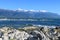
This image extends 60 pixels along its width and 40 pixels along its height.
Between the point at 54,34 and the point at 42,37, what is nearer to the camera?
the point at 42,37

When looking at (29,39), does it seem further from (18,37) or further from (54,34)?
(54,34)

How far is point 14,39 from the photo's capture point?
84.6ft

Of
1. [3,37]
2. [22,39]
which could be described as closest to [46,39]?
[22,39]

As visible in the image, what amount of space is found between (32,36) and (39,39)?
0.77 meters

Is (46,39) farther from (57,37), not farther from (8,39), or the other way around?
(8,39)

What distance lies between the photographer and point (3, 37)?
2548 centimetres

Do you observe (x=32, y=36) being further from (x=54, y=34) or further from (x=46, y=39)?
(x=54, y=34)

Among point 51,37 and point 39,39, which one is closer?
point 39,39

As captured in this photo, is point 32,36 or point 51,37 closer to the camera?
point 32,36

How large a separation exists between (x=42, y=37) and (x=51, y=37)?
1.80 m

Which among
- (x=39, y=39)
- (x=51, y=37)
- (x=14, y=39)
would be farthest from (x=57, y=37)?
(x=14, y=39)

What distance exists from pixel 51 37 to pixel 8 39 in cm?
469

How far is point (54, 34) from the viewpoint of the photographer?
1118 inches

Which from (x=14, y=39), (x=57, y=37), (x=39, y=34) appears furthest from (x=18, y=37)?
(x=57, y=37)
